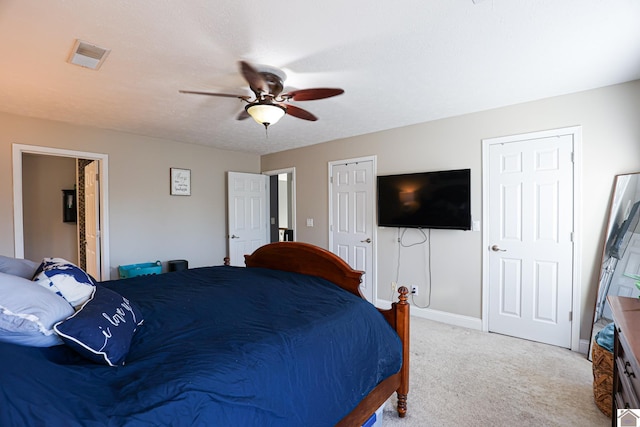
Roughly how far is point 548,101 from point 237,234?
4.59 metres

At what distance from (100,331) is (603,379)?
2.98m

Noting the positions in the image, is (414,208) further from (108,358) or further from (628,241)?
(108,358)

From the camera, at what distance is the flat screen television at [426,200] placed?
344 cm

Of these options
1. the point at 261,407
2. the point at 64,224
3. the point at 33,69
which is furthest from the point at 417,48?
the point at 64,224

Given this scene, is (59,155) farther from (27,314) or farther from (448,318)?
(448,318)

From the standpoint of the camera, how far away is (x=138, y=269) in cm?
396

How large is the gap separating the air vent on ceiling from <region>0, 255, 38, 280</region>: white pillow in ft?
4.74

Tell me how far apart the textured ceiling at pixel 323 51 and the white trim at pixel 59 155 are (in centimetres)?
44

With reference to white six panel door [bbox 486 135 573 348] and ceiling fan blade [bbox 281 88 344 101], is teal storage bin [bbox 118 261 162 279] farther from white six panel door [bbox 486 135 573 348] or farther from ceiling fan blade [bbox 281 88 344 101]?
white six panel door [bbox 486 135 573 348]

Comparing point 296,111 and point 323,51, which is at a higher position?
point 323,51

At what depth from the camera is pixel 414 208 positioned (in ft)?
12.3

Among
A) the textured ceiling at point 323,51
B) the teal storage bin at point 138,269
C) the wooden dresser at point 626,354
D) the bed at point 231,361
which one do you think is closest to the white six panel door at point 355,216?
the textured ceiling at point 323,51

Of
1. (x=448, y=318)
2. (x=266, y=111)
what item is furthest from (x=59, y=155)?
(x=448, y=318)

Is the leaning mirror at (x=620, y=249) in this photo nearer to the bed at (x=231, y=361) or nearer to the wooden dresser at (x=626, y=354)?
the wooden dresser at (x=626, y=354)
